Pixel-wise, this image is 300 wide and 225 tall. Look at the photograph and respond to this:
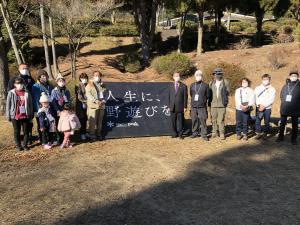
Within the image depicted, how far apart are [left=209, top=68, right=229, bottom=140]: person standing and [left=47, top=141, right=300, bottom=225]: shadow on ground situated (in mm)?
1827

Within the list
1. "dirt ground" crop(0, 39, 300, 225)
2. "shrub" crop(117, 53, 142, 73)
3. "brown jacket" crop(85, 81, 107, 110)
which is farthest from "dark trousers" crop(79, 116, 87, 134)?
"shrub" crop(117, 53, 142, 73)

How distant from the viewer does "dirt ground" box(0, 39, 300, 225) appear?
6090 millimetres

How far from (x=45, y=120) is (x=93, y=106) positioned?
1234 millimetres

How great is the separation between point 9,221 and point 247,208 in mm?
3522

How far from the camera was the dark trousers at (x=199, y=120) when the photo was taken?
10562 mm

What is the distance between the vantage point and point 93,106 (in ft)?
33.3

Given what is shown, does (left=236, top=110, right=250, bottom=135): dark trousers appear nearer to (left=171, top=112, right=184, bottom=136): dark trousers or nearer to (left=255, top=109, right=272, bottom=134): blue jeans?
(left=255, top=109, right=272, bottom=134): blue jeans

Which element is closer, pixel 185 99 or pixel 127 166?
pixel 127 166

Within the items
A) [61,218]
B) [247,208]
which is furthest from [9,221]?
[247,208]

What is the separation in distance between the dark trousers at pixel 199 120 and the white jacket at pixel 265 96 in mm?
1407

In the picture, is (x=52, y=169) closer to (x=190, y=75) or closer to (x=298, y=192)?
(x=298, y=192)

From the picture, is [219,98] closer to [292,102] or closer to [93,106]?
[292,102]

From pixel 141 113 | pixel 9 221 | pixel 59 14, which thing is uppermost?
pixel 59 14

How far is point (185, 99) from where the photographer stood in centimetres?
1059
